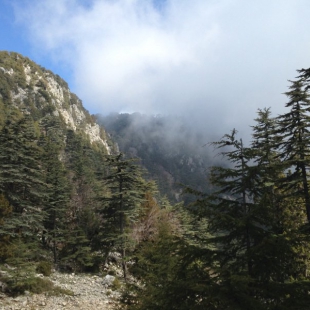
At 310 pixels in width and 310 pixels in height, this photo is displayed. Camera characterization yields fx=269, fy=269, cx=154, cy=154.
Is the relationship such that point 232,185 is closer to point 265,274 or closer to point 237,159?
point 237,159

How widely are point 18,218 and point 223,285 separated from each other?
22613 millimetres

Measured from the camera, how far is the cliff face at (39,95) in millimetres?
94475

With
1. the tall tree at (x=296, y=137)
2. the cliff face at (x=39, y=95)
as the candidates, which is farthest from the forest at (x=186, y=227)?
the cliff face at (x=39, y=95)

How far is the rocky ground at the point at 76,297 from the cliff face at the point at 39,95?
2580 inches

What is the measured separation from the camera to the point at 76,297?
19.4 m

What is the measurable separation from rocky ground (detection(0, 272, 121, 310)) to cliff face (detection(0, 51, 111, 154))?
215ft

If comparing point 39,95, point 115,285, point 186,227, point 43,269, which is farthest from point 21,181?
point 39,95

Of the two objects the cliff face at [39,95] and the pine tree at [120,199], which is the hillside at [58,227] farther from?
the cliff face at [39,95]

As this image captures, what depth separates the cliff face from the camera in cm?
9447

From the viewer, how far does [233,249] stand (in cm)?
664

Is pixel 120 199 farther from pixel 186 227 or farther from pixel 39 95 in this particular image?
pixel 39 95

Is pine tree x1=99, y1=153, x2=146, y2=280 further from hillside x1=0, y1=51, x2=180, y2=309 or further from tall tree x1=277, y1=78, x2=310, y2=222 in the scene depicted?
tall tree x1=277, y1=78, x2=310, y2=222

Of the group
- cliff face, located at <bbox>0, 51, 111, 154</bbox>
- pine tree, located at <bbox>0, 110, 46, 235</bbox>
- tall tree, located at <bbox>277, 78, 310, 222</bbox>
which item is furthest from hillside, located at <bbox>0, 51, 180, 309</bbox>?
cliff face, located at <bbox>0, 51, 111, 154</bbox>

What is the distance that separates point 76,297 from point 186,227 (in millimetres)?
19653
